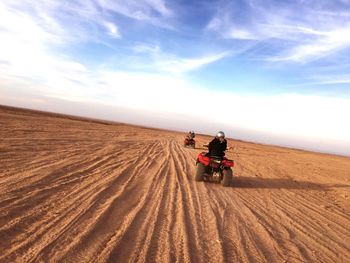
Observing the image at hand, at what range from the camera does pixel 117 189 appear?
9039 mm

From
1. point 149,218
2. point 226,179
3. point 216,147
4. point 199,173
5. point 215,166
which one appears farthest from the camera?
point 216,147

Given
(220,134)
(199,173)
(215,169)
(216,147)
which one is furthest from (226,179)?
(220,134)

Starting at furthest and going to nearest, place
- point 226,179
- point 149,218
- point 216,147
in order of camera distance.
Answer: point 216,147
point 226,179
point 149,218

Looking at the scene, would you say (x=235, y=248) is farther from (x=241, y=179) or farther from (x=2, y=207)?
(x=241, y=179)

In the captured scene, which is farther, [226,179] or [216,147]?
[216,147]

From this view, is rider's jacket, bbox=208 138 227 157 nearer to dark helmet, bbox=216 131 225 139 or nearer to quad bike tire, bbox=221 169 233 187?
dark helmet, bbox=216 131 225 139

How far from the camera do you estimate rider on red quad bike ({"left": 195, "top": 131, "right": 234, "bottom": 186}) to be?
1190 cm

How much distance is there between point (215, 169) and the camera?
40.1 ft

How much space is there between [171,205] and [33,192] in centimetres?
286

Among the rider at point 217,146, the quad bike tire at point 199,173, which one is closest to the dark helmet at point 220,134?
the rider at point 217,146

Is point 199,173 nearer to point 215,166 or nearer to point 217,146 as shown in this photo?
point 215,166

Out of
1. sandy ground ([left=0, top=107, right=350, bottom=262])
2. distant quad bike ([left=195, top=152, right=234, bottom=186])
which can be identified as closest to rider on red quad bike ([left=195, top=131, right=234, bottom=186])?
distant quad bike ([left=195, top=152, right=234, bottom=186])

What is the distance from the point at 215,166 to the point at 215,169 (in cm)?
14

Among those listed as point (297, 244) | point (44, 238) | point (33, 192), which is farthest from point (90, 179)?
point (297, 244)
